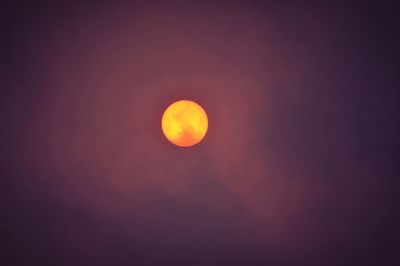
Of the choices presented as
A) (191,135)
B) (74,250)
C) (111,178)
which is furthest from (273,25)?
(74,250)

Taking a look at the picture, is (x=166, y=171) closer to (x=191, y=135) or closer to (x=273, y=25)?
(x=191, y=135)

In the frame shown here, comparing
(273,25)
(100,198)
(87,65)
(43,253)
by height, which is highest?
(273,25)

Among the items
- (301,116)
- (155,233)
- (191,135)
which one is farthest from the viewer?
(155,233)

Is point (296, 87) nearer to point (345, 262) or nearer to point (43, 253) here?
point (345, 262)

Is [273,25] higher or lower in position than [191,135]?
higher

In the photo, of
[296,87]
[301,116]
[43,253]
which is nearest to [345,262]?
[301,116]

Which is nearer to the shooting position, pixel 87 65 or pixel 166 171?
pixel 87 65

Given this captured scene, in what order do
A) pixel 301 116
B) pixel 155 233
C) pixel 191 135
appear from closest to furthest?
pixel 191 135
pixel 301 116
pixel 155 233
